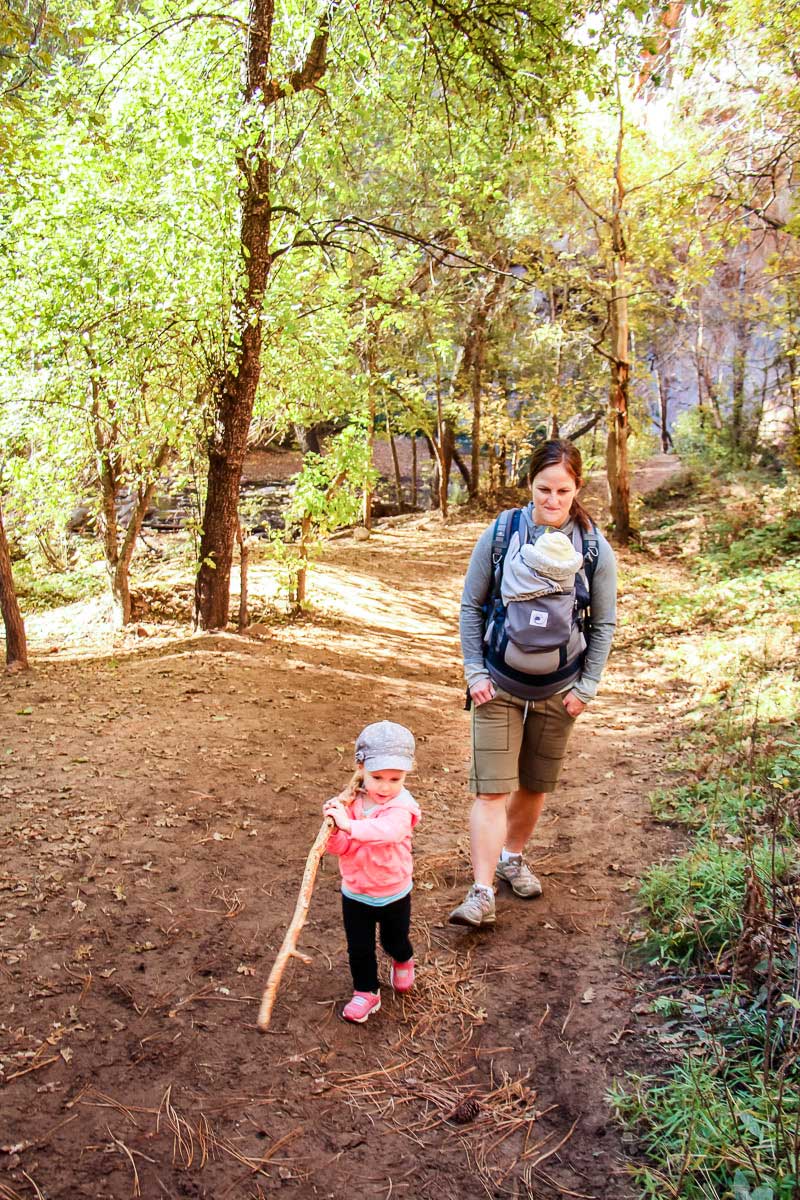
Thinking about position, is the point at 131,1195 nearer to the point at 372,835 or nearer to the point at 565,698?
the point at 372,835

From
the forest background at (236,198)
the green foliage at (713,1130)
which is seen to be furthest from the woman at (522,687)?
the forest background at (236,198)

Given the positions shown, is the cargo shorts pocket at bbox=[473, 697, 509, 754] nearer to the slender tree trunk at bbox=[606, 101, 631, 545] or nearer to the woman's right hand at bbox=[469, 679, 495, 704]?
the woman's right hand at bbox=[469, 679, 495, 704]

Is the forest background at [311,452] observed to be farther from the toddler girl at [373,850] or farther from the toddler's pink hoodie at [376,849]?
the toddler's pink hoodie at [376,849]

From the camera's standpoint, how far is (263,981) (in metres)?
3.28

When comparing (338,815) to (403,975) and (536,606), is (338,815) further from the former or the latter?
(536,606)

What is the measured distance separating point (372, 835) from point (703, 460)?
20063mm

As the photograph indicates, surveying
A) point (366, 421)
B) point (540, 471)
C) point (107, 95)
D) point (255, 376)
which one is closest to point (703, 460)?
point (366, 421)

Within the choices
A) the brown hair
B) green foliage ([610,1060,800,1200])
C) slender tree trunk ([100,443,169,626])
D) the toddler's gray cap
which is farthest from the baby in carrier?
slender tree trunk ([100,443,169,626])

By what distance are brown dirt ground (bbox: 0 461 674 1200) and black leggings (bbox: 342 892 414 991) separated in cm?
18

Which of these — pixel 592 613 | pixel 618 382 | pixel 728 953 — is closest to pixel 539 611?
pixel 592 613

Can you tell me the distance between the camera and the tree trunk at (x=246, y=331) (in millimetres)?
6988

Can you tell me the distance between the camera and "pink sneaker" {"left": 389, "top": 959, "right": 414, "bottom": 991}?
3160mm

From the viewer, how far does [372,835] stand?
2877mm

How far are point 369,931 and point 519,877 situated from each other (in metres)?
1.13
